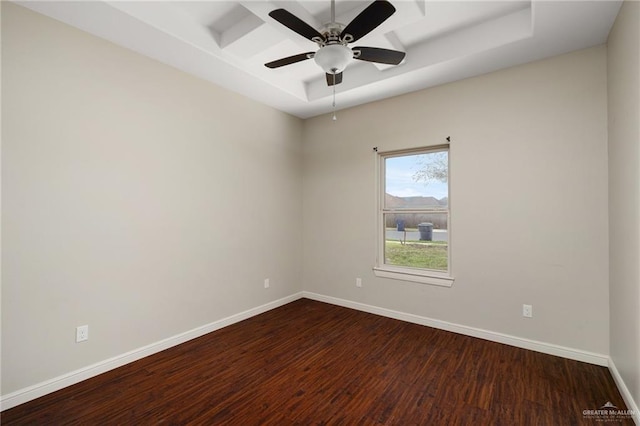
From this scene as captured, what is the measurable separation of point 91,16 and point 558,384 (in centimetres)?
450

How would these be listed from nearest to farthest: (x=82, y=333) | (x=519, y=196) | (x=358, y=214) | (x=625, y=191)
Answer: (x=625, y=191) < (x=82, y=333) < (x=519, y=196) < (x=358, y=214)

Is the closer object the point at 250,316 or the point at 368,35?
the point at 368,35

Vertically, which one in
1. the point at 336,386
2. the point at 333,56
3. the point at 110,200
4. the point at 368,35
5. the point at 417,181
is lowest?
the point at 336,386

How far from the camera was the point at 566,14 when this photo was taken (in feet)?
7.22

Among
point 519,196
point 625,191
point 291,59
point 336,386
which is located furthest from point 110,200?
point 625,191

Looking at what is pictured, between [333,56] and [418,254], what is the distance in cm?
259

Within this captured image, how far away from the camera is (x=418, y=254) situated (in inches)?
146

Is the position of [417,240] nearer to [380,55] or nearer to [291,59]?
[380,55]

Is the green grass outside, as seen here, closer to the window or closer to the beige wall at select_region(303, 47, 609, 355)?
the window

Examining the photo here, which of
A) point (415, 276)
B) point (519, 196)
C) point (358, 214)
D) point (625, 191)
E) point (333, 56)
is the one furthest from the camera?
point (358, 214)

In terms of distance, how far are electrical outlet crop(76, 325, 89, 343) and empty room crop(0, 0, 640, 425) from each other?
0.07ft

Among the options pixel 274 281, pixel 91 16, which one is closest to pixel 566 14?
pixel 91 16

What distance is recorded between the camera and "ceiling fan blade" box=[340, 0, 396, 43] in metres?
1.65

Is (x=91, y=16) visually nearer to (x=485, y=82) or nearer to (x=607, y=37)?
(x=485, y=82)
